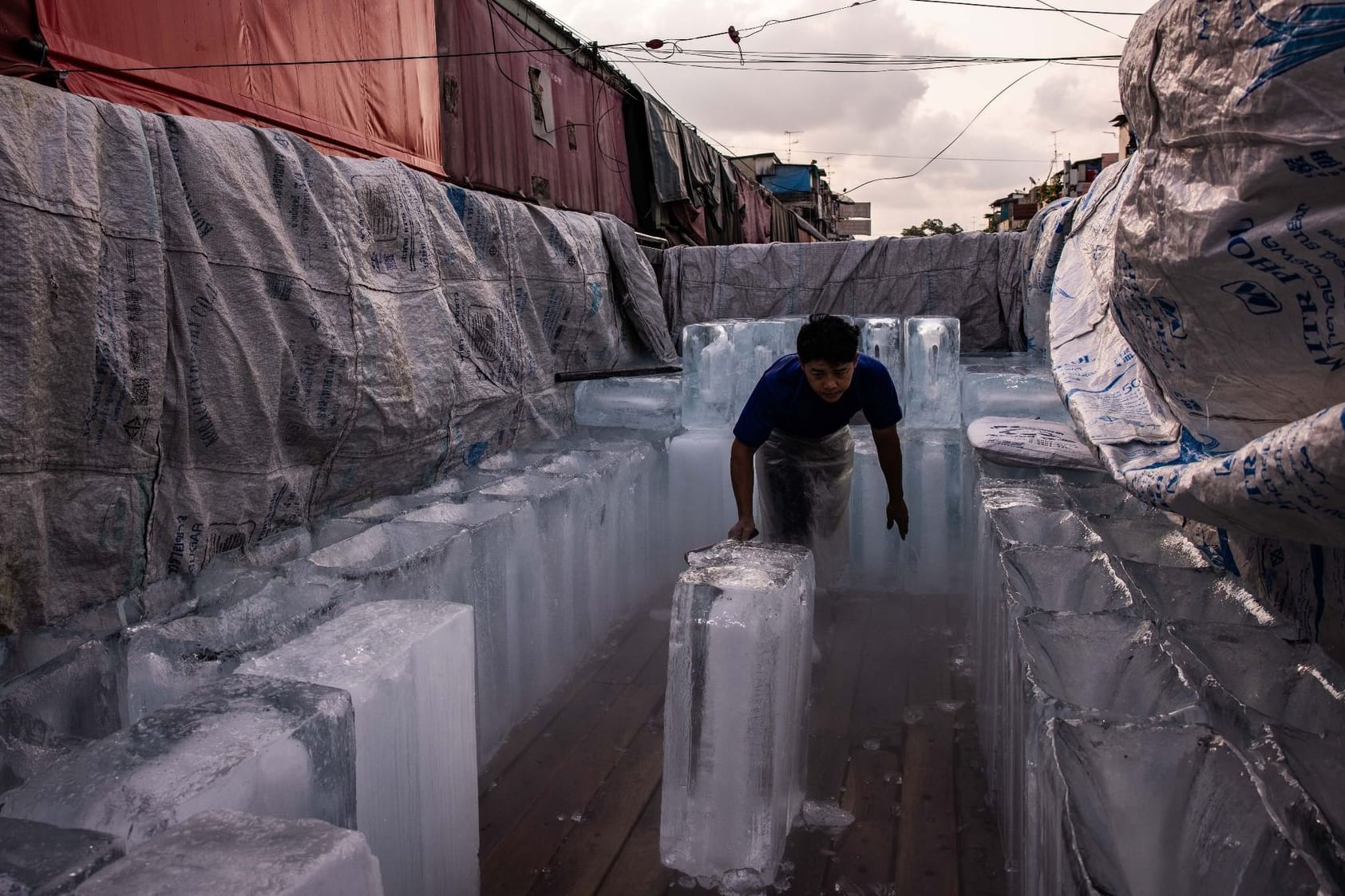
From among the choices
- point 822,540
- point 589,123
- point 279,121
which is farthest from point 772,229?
point 822,540

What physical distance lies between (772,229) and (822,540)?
11431 millimetres

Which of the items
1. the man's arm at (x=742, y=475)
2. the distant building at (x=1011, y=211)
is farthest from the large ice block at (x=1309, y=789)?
the distant building at (x=1011, y=211)

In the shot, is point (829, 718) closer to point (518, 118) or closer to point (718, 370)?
point (718, 370)

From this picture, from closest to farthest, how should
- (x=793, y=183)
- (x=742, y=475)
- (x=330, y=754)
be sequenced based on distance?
(x=330, y=754) < (x=742, y=475) < (x=793, y=183)

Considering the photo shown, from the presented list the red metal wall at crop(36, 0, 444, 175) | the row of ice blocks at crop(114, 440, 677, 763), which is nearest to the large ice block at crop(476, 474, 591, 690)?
the row of ice blocks at crop(114, 440, 677, 763)

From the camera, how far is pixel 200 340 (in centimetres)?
232

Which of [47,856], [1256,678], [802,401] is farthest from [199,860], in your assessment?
[802,401]

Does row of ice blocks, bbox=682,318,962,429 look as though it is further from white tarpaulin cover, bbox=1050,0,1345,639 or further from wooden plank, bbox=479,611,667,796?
white tarpaulin cover, bbox=1050,0,1345,639

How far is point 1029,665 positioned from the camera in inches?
58.8

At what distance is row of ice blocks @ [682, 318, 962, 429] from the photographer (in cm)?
430

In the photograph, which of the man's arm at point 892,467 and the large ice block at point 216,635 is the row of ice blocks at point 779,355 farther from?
the large ice block at point 216,635

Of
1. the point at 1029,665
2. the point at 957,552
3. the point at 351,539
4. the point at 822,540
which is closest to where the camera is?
the point at 1029,665

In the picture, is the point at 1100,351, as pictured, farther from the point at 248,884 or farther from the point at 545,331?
the point at 545,331

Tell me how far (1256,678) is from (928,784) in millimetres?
1198
